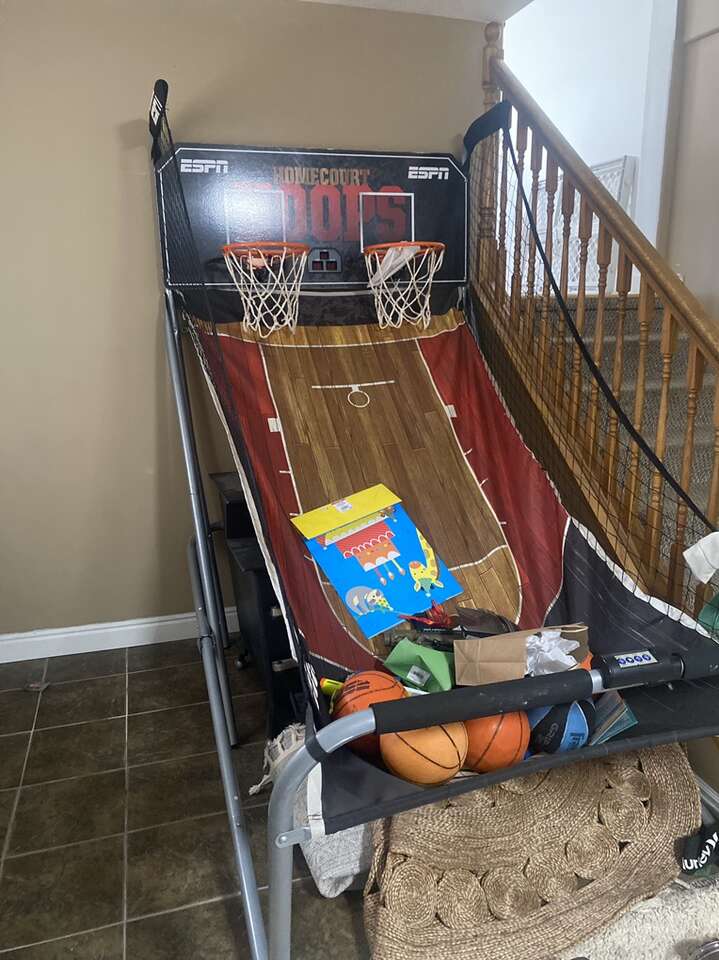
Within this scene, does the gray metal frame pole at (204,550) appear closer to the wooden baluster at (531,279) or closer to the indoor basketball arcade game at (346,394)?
the indoor basketball arcade game at (346,394)

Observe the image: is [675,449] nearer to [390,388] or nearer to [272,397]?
[390,388]

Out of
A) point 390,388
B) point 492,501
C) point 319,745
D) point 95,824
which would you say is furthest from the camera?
point 390,388

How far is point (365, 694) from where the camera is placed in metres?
1.52

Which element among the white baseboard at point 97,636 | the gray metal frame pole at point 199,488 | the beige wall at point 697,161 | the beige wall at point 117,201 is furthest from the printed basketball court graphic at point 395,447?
the beige wall at point 697,161

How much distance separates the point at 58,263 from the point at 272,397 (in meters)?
0.95

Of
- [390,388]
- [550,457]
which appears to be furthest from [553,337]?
[390,388]

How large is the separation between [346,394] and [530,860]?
1.51 m

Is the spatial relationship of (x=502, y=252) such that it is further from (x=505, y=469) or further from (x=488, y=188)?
(x=505, y=469)

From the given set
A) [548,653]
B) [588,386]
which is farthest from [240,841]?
[588,386]

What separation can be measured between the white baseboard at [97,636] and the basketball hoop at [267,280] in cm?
125

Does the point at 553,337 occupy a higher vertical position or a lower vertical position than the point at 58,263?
lower

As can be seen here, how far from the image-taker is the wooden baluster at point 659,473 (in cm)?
196

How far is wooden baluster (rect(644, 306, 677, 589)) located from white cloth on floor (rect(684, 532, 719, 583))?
0.37 meters

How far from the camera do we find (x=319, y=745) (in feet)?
Answer: 3.88
